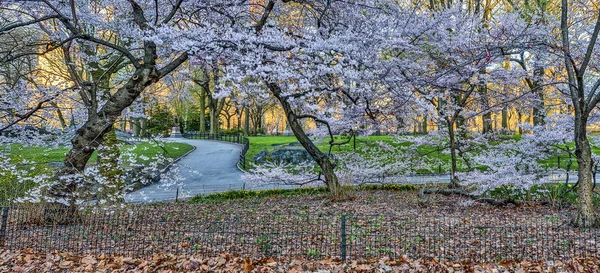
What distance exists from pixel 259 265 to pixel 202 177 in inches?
504

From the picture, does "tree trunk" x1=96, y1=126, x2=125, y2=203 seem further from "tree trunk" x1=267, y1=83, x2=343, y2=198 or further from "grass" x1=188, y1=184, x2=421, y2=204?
"tree trunk" x1=267, y1=83, x2=343, y2=198

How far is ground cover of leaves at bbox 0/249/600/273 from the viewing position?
4.26m

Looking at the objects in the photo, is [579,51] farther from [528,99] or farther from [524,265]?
[524,265]

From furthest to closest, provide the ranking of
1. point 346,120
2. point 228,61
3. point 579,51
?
1. point 346,120
2. point 579,51
3. point 228,61

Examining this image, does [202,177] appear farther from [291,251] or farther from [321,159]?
[291,251]

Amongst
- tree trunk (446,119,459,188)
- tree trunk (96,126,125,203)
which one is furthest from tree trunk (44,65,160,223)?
tree trunk (446,119,459,188)

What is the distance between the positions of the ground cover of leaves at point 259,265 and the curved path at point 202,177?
14.5ft

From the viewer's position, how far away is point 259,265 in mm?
4496

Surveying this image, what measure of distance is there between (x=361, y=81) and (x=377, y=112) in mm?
2115

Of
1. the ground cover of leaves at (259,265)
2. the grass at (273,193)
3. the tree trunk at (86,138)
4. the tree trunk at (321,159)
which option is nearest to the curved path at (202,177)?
the grass at (273,193)

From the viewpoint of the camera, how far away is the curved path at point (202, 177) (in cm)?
1248

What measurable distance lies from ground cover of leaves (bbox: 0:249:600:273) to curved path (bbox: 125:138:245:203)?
4409 mm

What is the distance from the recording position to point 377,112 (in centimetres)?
893

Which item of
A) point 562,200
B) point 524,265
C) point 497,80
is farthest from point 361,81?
point 562,200
